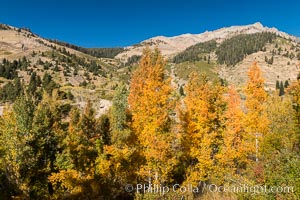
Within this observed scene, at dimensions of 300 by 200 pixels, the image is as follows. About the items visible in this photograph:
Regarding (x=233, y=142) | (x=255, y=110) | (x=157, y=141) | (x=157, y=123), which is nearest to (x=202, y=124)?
(x=233, y=142)

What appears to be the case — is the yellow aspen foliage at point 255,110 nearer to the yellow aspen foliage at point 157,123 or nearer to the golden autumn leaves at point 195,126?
the golden autumn leaves at point 195,126

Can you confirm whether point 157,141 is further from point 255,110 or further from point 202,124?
point 255,110

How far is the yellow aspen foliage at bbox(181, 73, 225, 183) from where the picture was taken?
26.2m

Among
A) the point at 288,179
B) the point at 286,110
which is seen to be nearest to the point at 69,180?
the point at 288,179

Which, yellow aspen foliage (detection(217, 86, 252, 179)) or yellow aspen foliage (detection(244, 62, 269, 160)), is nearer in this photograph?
yellow aspen foliage (detection(217, 86, 252, 179))

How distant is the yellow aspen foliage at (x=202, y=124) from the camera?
2620cm

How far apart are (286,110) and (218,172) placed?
14.8 metres

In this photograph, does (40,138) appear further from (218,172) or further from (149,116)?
(218,172)

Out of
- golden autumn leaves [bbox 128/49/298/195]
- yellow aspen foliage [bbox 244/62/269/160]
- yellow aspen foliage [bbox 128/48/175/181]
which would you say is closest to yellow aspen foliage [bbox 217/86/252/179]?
golden autumn leaves [bbox 128/49/298/195]

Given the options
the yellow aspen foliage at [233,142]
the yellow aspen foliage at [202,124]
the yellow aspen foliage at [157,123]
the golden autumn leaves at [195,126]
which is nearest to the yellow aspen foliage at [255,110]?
the golden autumn leaves at [195,126]

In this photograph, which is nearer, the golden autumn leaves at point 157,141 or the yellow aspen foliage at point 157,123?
the yellow aspen foliage at point 157,123

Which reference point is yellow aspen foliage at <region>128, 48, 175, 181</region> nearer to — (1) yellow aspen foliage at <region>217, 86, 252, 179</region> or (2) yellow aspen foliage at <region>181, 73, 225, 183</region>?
(2) yellow aspen foliage at <region>181, 73, 225, 183</region>

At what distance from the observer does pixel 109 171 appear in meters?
33.6

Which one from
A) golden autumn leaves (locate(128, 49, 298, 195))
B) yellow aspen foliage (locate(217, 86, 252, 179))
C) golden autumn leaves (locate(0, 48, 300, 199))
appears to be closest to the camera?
golden autumn leaves (locate(128, 49, 298, 195))
